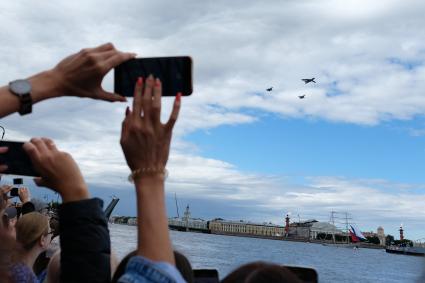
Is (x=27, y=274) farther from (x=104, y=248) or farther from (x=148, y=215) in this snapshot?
(x=148, y=215)

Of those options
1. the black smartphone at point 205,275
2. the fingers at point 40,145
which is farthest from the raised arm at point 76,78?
the black smartphone at point 205,275

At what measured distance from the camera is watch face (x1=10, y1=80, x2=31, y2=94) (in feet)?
7.13

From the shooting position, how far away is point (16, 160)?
2.41 meters

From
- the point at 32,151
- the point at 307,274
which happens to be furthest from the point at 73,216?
the point at 307,274

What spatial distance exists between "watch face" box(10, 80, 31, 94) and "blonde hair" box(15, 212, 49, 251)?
245 cm

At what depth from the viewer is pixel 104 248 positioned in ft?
7.51

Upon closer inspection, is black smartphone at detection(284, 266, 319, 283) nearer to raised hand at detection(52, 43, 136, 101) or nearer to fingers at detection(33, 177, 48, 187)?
fingers at detection(33, 177, 48, 187)

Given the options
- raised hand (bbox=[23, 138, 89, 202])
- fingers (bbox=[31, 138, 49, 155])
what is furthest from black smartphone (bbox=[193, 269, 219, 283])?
fingers (bbox=[31, 138, 49, 155])

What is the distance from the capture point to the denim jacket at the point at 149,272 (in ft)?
5.89

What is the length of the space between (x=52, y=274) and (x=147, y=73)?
1.48 metres

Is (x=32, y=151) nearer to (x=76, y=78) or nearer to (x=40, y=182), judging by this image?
(x=40, y=182)

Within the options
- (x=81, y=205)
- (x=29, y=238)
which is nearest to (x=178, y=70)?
(x=81, y=205)

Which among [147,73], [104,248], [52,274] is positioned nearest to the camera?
[147,73]

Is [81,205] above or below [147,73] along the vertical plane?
below
